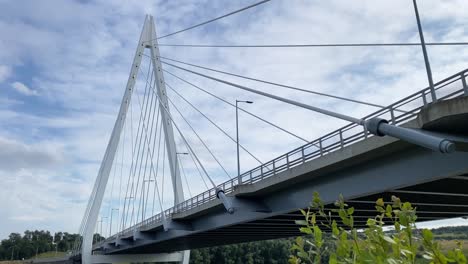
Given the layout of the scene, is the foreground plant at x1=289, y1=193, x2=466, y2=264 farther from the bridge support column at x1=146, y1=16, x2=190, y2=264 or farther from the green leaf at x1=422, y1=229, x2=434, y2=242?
the bridge support column at x1=146, y1=16, x2=190, y2=264

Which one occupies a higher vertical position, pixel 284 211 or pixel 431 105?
pixel 431 105

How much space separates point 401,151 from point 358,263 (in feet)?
50.2

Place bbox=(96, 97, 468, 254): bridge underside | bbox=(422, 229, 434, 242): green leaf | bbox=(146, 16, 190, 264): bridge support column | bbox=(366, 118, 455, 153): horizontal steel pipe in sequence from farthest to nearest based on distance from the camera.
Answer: bbox=(146, 16, 190, 264): bridge support column → bbox=(96, 97, 468, 254): bridge underside → bbox=(366, 118, 455, 153): horizontal steel pipe → bbox=(422, 229, 434, 242): green leaf

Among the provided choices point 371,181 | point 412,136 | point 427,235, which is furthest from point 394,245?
point 371,181

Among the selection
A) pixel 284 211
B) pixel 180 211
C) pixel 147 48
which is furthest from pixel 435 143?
pixel 147 48

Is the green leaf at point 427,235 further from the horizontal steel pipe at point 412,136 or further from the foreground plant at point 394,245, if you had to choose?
the horizontal steel pipe at point 412,136

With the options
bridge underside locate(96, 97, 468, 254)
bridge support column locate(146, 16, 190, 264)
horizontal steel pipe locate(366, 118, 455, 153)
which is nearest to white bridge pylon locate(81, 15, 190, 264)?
bridge support column locate(146, 16, 190, 264)

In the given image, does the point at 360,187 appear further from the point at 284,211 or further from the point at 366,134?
the point at 284,211

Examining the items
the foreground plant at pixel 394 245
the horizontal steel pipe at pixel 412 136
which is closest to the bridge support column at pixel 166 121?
the horizontal steel pipe at pixel 412 136

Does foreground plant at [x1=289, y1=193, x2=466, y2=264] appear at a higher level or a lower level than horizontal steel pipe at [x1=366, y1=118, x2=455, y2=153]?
lower

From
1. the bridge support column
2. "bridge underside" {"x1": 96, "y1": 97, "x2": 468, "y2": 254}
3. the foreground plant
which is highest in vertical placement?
the bridge support column

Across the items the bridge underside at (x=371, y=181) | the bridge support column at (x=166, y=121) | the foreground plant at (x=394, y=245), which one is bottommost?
the foreground plant at (x=394, y=245)

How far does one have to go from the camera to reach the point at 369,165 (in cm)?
1844

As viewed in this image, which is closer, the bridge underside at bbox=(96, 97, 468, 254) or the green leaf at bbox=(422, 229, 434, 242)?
the green leaf at bbox=(422, 229, 434, 242)
